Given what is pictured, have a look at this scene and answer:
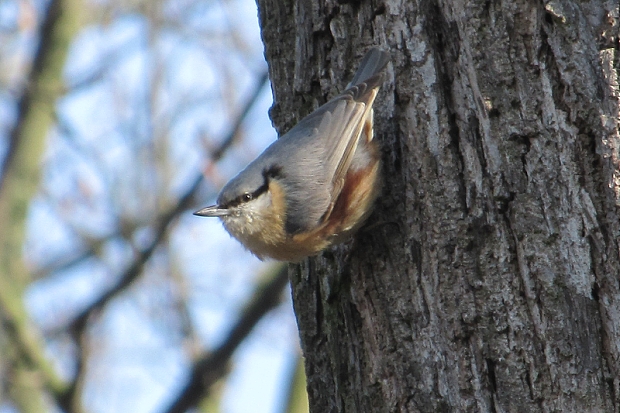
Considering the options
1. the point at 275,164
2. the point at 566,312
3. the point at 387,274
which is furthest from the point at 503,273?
the point at 275,164

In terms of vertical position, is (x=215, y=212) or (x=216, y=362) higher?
(x=215, y=212)

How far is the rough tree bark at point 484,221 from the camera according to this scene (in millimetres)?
1945

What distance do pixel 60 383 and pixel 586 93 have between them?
11.9 feet

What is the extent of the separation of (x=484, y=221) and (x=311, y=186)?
2.94ft

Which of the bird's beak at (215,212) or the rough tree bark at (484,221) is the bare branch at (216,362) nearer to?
the bird's beak at (215,212)

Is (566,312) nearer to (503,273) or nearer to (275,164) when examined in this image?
(503,273)

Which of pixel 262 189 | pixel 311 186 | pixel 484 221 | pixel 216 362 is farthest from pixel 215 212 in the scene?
pixel 216 362

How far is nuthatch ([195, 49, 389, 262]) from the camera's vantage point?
2619 millimetres

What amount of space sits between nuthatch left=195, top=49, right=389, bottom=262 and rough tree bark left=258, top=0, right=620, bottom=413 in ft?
0.43

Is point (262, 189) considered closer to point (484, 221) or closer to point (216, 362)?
point (484, 221)

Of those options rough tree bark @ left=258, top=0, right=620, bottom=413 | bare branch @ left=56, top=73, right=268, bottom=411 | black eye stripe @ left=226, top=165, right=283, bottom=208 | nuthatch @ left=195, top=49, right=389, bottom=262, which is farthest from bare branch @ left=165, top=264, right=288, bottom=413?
rough tree bark @ left=258, top=0, right=620, bottom=413

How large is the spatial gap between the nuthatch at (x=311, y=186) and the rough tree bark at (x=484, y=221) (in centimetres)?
13

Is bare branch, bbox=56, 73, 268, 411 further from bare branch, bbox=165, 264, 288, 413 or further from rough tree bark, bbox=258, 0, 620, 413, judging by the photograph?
rough tree bark, bbox=258, 0, 620, 413

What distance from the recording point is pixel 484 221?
2.11 meters
